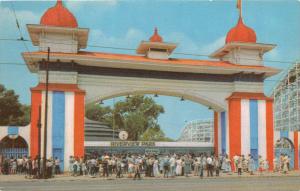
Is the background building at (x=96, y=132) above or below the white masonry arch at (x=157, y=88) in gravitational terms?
below

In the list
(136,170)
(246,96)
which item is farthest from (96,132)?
(136,170)

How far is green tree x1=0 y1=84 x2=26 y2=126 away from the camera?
172ft

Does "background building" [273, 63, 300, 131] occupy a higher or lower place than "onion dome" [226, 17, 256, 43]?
lower

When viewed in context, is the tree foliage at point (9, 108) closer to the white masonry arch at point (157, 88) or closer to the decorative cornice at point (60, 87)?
the white masonry arch at point (157, 88)

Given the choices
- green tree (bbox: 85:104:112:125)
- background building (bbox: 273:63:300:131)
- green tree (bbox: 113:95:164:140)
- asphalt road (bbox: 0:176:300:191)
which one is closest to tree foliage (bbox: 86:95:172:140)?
green tree (bbox: 113:95:164:140)

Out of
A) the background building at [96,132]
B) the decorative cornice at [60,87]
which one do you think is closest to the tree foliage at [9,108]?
the background building at [96,132]

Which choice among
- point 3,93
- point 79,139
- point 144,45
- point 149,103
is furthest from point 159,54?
point 149,103

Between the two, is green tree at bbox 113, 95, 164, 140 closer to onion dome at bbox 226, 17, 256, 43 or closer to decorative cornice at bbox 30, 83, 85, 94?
onion dome at bbox 226, 17, 256, 43

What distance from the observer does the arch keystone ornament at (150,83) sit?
3061cm

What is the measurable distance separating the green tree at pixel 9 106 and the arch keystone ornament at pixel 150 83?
20.3 meters

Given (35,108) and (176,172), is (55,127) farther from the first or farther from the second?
(176,172)

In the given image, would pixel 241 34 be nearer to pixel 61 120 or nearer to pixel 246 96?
pixel 246 96

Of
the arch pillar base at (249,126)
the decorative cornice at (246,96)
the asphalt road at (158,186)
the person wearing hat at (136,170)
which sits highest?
the decorative cornice at (246,96)

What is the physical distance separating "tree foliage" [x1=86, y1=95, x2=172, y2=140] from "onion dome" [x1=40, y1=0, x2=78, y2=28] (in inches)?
1528
